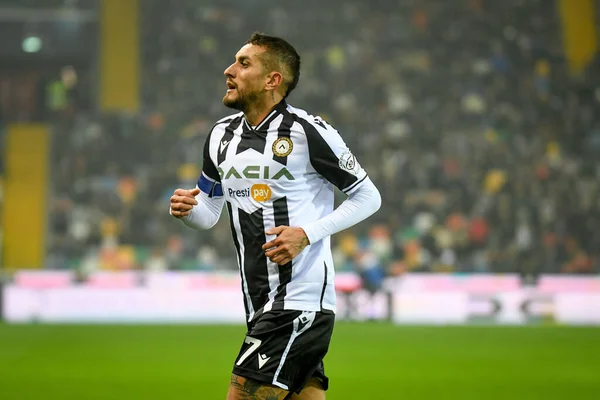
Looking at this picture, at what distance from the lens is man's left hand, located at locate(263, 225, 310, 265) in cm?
329

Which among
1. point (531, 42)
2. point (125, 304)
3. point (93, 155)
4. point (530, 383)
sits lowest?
point (530, 383)

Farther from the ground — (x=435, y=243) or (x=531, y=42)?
(x=531, y=42)

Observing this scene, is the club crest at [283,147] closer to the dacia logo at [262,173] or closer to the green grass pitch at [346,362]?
the dacia logo at [262,173]

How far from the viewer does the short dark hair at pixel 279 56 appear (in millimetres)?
3576

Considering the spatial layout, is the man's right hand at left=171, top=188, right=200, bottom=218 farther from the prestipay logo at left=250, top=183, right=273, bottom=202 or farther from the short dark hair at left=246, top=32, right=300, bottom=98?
the short dark hair at left=246, top=32, right=300, bottom=98

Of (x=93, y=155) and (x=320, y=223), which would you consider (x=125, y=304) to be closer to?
(x=93, y=155)

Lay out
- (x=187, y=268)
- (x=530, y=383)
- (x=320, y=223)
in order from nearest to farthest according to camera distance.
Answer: (x=320, y=223), (x=530, y=383), (x=187, y=268)

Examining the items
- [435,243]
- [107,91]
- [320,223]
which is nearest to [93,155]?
[107,91]

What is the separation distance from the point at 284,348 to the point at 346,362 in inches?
255

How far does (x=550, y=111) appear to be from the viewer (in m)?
19.1

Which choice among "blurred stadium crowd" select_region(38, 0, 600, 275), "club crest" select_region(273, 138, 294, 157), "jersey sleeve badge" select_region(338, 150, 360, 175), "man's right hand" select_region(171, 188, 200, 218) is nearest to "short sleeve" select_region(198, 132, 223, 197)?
"man's right hand" select_region(171, 188, 200, 218)

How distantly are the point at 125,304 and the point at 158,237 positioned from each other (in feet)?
6.89

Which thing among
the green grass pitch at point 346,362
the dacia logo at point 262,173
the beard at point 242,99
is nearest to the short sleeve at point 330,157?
the dacia logo at point 262,173

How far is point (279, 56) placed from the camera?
3.59m
